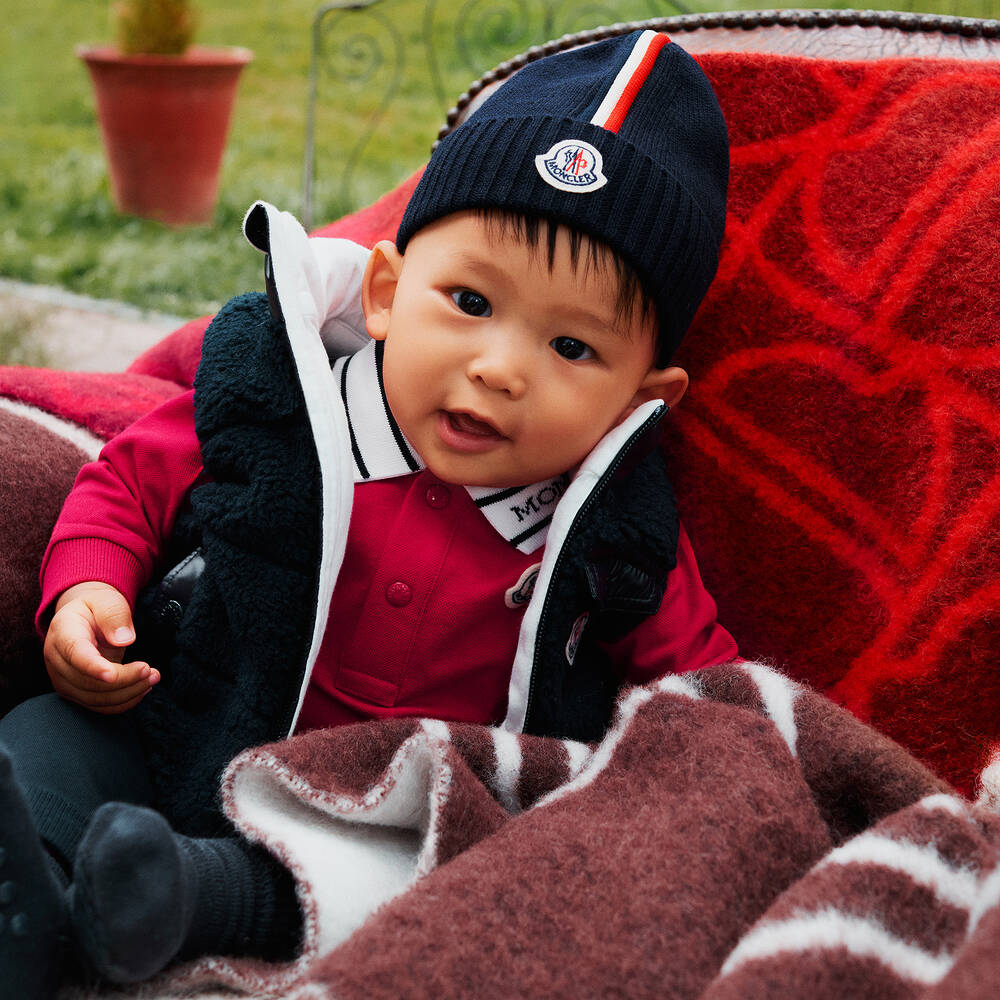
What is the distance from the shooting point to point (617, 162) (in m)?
0.98

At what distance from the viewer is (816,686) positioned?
3.68ft

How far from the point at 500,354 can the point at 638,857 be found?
16.8 inches

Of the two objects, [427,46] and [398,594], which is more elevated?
[427,46]

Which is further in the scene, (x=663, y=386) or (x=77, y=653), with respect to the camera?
(x=663, y=386)

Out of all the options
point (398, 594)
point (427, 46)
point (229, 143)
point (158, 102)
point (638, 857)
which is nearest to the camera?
point (638, 857)

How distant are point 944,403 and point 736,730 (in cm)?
38

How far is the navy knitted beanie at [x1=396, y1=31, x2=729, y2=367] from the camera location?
0.98 m

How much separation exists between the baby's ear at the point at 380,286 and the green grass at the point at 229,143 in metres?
1.74

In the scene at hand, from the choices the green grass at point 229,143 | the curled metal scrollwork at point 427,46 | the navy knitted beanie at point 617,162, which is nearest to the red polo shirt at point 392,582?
the navy knitted beanie at point 617,162

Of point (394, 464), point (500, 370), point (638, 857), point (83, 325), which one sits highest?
point (500, 370)

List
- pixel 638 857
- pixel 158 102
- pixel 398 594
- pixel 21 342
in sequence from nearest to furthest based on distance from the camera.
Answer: pixel 638 857
pixel 398 594
pixel 21 342
pixel 158 102

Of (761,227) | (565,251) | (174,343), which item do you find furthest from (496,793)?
(174,343)

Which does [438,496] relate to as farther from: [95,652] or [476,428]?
[95,652]

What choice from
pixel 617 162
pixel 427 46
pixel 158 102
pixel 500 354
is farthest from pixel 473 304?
pixel 427 46
